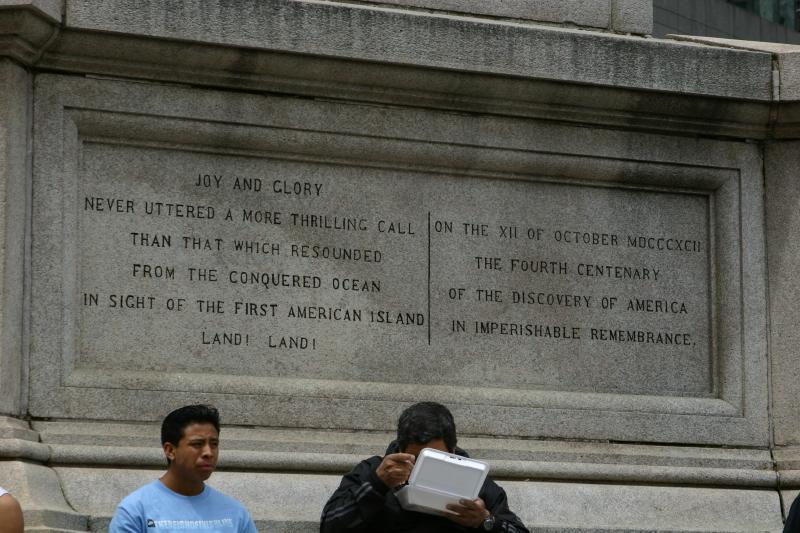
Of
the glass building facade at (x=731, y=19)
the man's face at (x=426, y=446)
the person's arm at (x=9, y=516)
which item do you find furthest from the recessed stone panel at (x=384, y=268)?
the glass building facade at (x=731, y=19)

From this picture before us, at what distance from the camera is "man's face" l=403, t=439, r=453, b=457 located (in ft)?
30.2

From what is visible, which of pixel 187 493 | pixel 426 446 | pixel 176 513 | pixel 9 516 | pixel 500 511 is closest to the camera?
pixel 9 516

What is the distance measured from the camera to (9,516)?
7719 mm

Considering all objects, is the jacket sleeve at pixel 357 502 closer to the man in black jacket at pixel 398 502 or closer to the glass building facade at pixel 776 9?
the man in black jacket at pixel 398 502

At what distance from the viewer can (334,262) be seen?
11.4 meters

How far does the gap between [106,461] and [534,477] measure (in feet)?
8.17

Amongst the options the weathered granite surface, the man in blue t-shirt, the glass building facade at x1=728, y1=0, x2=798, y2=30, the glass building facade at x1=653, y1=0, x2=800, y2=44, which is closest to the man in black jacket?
the man in blue t-shirt

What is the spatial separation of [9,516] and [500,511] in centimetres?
264

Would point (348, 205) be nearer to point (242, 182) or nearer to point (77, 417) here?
point (242, 182)

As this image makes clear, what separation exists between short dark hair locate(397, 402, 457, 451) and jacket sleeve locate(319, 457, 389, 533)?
8.6 inches

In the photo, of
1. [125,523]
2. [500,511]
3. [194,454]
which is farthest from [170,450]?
[500,511]

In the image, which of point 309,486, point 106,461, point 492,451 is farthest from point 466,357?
point 106,461

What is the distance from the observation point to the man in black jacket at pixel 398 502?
916 cm

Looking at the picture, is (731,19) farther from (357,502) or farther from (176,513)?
(176,513)
